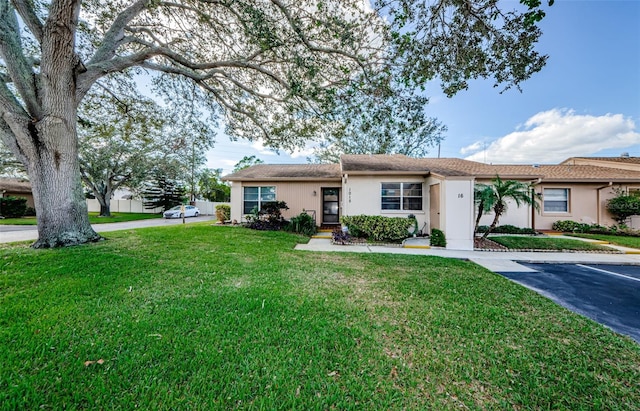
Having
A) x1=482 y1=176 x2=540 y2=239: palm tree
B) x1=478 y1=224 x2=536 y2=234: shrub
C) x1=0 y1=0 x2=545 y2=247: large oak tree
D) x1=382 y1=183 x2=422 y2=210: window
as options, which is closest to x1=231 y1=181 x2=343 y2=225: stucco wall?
x1=382 y1=183 x2=422 y2=210: window

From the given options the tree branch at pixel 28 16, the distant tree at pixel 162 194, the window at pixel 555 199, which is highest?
the tree branch at pixel 28 16

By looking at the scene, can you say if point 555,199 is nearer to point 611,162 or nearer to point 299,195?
point 611,162

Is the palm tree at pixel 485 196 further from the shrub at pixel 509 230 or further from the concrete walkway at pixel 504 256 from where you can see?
the shrub at pixel 509 230

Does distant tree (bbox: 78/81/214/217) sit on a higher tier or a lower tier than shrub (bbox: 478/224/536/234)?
higher

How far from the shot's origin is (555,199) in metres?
12.2

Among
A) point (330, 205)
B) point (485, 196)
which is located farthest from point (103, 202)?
Result: point (485, 196)

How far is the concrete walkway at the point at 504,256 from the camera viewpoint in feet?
21.5

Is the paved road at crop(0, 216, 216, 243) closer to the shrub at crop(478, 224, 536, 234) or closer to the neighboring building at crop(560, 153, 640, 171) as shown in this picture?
the shrub at crop(478, 224, 536, 234)

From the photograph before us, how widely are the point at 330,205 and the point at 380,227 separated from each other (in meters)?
4.63

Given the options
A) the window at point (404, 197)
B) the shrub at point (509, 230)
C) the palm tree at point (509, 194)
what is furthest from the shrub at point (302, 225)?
the shrub at point (509, 230)

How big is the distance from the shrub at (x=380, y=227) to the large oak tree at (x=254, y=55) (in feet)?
13.4

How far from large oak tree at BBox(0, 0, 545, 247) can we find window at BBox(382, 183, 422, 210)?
15.3 feet

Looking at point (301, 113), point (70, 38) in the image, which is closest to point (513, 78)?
point (301, 113)

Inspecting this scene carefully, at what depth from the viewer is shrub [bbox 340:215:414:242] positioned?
9.11m
